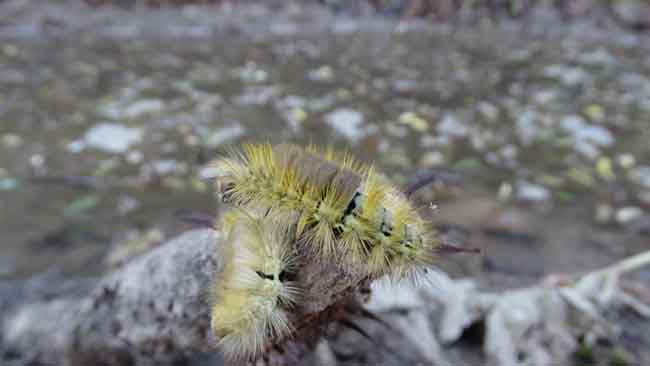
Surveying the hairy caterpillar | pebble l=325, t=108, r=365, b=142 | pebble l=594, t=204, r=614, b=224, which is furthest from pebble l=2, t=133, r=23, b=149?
pebble l=594, t=204, r=614, b=224

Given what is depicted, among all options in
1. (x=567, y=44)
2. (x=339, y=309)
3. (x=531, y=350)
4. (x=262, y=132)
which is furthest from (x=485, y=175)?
(x=567, y=44)

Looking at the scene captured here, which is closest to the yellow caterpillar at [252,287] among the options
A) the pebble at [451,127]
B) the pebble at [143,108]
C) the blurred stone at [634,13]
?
the pebble at [451,127]

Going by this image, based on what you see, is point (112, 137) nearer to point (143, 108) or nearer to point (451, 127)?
point (143, 108)

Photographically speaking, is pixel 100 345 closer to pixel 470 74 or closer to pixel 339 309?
pixel 339 309

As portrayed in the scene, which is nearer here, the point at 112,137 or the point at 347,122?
the point at 112,137

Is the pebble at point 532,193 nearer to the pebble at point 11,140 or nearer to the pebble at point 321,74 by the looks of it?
the pebble at point 321,74

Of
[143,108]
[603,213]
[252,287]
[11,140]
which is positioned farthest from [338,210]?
[143,108]
